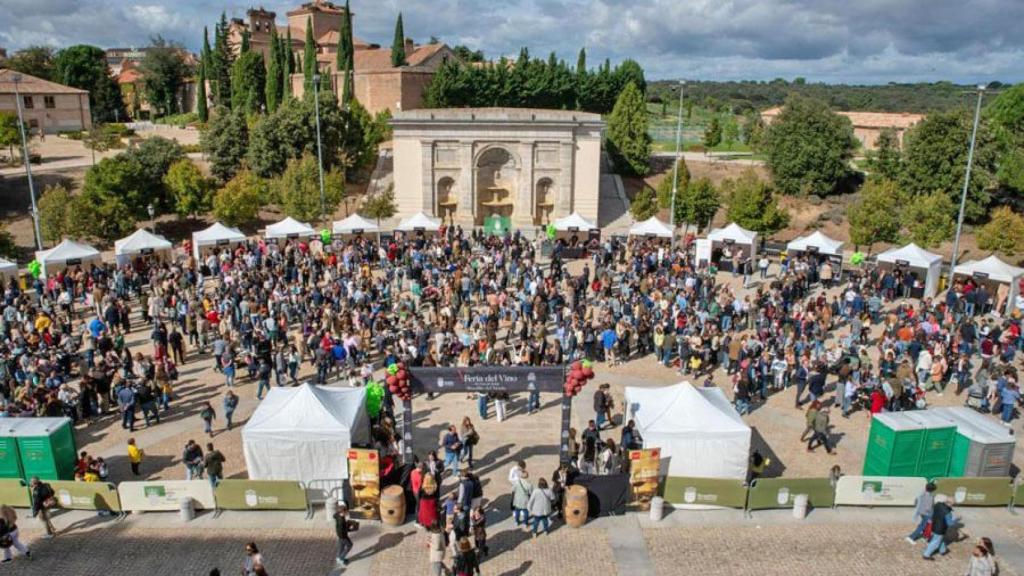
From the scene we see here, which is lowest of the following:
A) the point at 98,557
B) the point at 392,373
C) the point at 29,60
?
the point at 98,557

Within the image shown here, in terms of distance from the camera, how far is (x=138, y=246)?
26469 millimetres

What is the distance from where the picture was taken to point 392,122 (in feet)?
131

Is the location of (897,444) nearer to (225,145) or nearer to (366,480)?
(366,480)

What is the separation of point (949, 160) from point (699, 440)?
3923 cm

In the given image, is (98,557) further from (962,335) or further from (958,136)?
(958,136)

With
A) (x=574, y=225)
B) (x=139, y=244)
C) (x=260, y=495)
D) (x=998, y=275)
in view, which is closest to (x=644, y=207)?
(x=574, y=225)

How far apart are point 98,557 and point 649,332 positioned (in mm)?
14086

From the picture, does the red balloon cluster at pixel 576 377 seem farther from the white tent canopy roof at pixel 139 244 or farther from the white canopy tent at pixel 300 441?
the white tent canopy roof at pixel 139 244

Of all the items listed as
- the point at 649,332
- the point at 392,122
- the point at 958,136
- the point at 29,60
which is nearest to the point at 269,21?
the point at 29,60

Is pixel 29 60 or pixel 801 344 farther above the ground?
pixel 29 60

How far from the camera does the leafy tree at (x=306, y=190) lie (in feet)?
122

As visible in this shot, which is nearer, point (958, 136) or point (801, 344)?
point (801, 344)

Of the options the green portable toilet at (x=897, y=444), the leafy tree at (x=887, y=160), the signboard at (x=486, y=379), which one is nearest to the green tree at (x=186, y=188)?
the signboard at (x=486, y=379)

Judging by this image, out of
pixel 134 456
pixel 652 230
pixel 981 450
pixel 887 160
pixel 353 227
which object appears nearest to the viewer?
pixel 981 450
